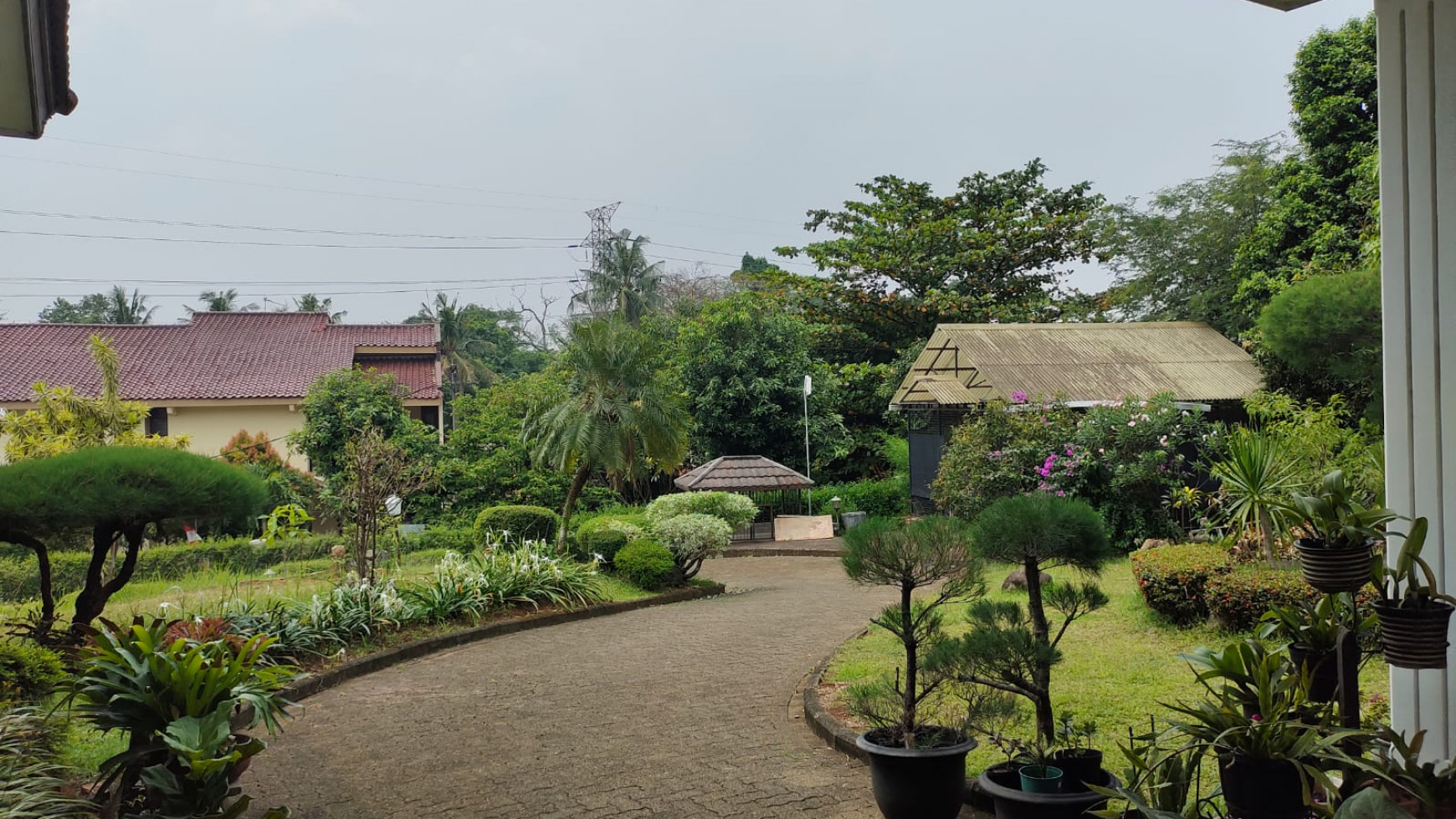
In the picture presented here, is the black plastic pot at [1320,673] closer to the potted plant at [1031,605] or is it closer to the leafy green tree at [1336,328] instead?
the potted plant at [1031,605]

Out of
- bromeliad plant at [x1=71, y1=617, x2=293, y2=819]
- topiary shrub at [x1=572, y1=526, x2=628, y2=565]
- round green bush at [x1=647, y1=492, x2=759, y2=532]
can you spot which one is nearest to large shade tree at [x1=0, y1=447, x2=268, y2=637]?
bromeliad plant at [x1=71, y1=617, x2=293, y2=819]

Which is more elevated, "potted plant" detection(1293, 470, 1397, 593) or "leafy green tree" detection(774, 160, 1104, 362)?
"leafy green tree" detection(774, 160, 1104, 362)

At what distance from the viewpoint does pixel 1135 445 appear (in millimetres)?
13844

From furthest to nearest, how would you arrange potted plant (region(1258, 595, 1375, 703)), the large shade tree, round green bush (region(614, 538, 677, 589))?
round green bush (region(614, 538, 677, 589)), the large shade tree, potted plant (region(1258, 595, 1375, 703))

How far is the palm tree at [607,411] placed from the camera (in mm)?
13695

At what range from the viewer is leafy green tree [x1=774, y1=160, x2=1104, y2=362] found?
25.2 m

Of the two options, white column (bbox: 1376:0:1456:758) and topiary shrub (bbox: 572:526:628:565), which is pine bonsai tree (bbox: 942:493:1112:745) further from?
topiary shrub (bbox: 572:526:628:565)

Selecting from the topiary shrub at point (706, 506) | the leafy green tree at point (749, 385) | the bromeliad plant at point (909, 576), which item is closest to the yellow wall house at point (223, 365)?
the leafy green tree at point (749, 385)

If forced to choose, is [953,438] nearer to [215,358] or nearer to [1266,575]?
[1266,575]

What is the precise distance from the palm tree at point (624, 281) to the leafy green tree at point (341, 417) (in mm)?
16056

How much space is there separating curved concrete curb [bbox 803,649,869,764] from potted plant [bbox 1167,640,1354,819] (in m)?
2.49

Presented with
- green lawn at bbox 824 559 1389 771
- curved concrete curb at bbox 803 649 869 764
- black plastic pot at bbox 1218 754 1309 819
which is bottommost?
curved concrete curb at bbox 803 649 869 764

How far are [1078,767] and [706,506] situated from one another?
1203cm

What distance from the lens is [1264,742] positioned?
2.78 m
